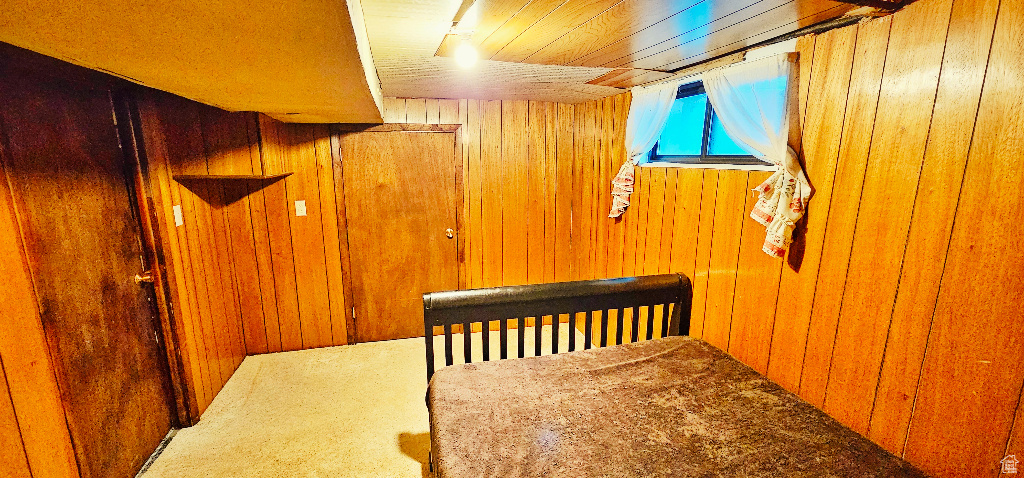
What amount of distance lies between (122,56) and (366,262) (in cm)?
228

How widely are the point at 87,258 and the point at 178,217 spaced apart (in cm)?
61

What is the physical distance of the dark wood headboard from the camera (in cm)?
191

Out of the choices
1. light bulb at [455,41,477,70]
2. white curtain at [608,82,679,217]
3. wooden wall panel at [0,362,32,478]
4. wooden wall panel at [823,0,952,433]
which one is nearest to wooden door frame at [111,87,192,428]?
wooden wall panel at [0,362,32,478]

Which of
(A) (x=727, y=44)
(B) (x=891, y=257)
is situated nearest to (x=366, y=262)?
(A) (x=727, y=44)

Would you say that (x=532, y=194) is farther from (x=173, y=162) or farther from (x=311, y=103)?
(x=173, y=162)

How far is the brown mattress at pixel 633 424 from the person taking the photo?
1.19 metres

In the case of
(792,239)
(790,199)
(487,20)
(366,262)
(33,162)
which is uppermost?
(487,20)

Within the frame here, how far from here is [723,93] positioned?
1883 millimetres

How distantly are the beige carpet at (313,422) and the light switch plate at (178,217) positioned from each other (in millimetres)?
1169

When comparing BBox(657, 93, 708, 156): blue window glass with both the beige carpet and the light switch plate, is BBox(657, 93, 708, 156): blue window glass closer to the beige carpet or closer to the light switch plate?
the beige carpet

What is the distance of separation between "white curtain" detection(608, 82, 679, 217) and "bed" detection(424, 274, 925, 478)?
3.15 ft

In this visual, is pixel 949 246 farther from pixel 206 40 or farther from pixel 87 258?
pixel 87 258

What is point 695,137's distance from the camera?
2.34 m

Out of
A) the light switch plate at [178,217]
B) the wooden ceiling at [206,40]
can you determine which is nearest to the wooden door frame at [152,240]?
the light switch plate at [178,217]
